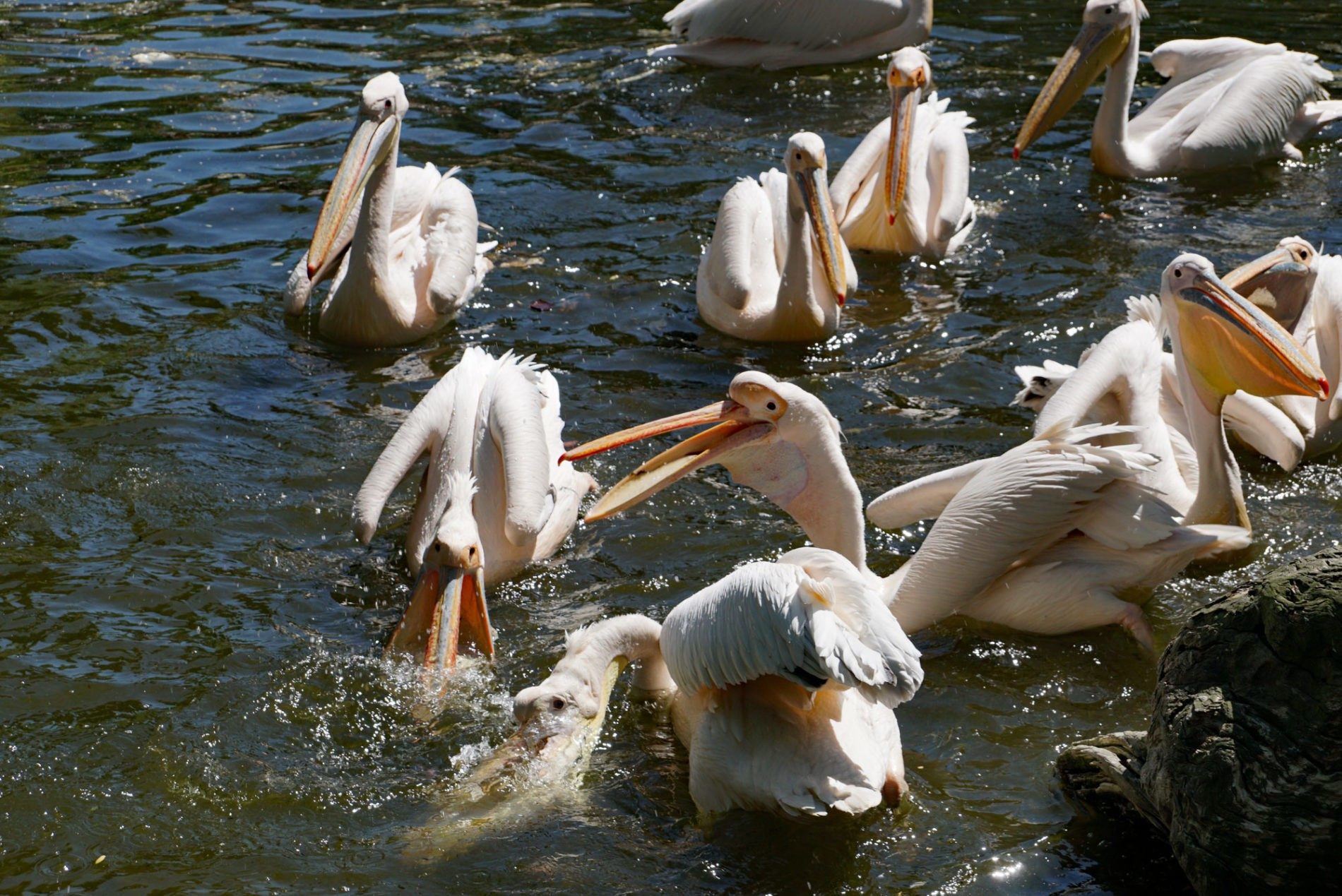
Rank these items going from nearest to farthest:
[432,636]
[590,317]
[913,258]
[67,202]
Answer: [432,636], [590,317], [913,258], [67,202]

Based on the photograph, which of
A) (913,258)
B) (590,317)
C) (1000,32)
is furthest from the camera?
(1000,32)

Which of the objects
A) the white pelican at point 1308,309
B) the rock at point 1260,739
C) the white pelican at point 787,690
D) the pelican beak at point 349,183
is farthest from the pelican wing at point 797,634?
the pelican beak at point 349,183

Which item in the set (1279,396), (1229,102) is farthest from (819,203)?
(1229,102)

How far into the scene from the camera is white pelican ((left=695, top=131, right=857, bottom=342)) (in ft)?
18.2

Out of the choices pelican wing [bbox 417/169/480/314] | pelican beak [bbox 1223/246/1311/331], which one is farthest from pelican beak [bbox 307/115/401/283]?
pelican beak [bbox 1223/246/1311/331]

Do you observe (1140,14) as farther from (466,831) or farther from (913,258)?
(466,831)

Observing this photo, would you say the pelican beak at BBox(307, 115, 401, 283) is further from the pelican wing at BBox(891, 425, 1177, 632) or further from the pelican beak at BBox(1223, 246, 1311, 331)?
the pelican beak at BBox(1223, 246, 1311, 331)

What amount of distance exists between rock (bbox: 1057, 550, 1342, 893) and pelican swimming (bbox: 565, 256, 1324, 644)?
3.01 ft

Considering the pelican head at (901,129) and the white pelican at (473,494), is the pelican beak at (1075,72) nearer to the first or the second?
the pelican head at (901,129)

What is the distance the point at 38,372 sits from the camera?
5.30m

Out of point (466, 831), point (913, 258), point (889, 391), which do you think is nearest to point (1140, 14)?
point (913, 258)

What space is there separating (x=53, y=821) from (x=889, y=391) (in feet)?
10.4

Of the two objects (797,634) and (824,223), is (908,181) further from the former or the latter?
(797,634)

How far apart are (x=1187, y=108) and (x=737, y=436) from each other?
472 cm
